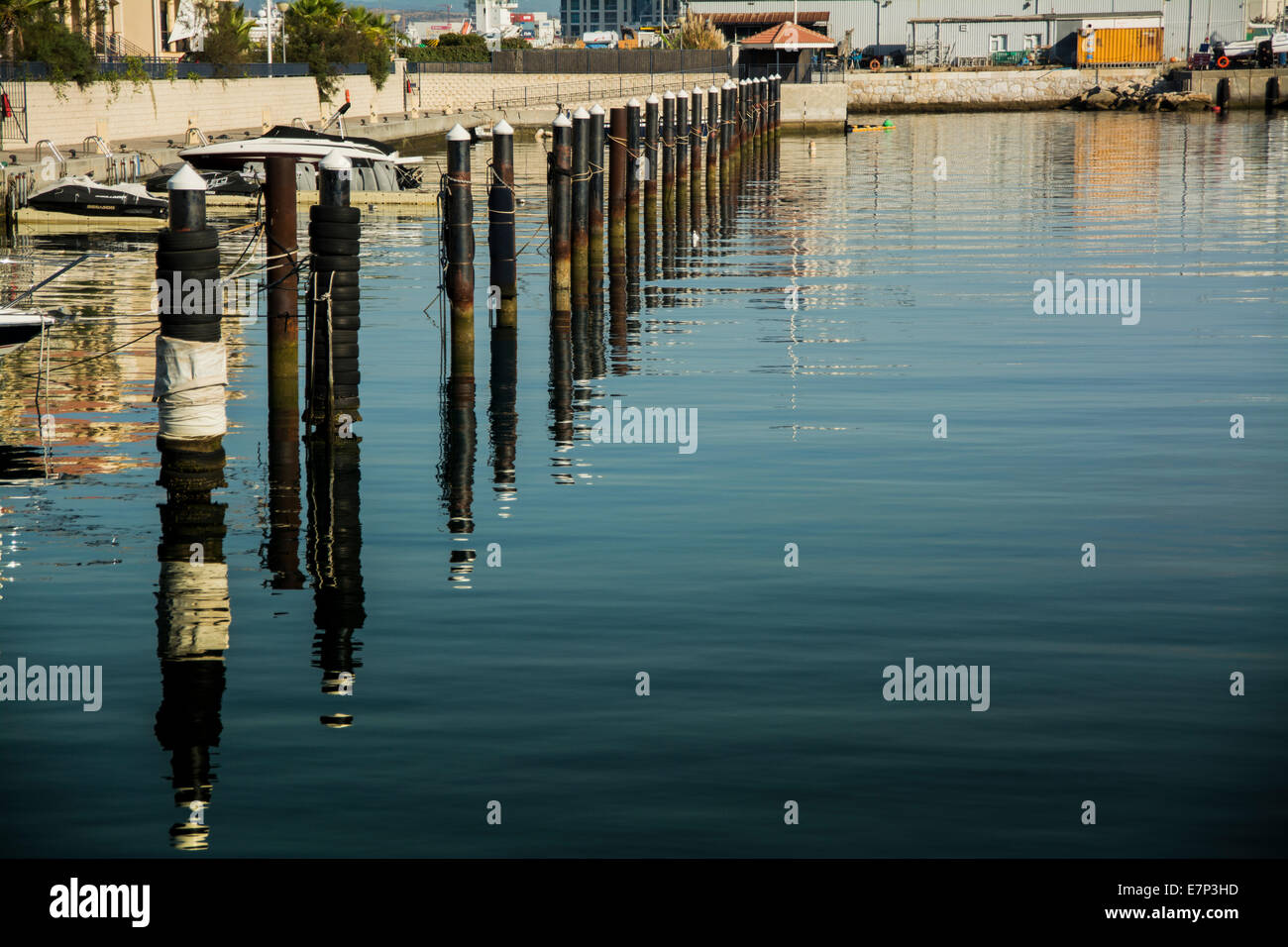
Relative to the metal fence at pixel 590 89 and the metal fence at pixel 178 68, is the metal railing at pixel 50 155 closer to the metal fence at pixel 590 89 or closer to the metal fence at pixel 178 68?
the metal fence at pixel 178 68

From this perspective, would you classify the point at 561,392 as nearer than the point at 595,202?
Yes

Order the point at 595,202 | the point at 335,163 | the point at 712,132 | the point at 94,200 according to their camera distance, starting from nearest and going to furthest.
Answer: the point at 335,163 → the point at 595,202 → the point at 94,200 → the point at 712,132

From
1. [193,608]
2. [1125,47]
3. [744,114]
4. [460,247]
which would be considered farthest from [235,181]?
[1125,47]

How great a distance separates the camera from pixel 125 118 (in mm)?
54375

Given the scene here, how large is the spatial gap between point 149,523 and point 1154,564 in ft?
23.7

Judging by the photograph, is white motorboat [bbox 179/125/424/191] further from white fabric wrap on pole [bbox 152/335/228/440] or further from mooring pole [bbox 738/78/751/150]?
mooring pole [bbox 738/78/751/150]

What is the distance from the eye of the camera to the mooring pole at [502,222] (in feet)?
64.5

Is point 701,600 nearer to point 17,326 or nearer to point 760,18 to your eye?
point 17,326

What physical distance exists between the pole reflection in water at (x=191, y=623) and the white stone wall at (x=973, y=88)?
81.7 meters

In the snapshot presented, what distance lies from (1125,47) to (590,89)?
3715 centimetres

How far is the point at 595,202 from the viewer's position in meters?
24.5

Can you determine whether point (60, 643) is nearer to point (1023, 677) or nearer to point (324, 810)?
point (324, 810)

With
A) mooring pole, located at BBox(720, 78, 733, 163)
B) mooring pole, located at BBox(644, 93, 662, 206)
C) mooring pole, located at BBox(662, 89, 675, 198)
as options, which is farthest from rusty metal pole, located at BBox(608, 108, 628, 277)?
mooring pole, located at BBox(720, 78, 733, 163)
